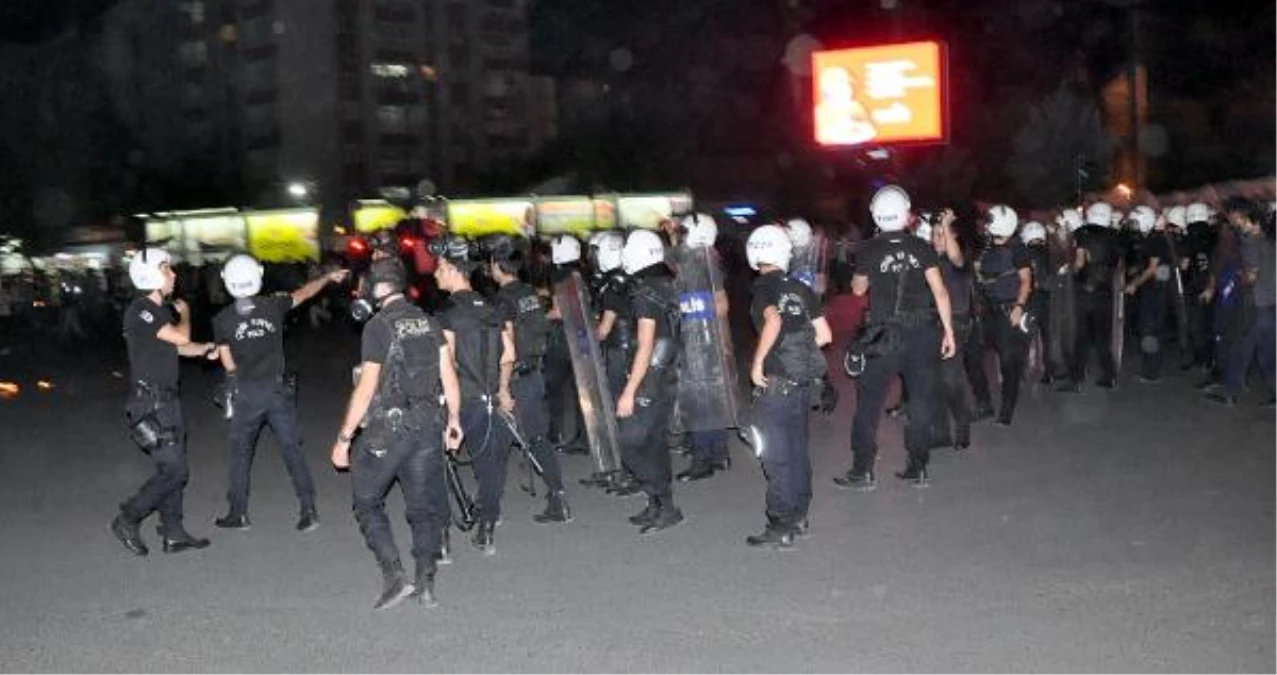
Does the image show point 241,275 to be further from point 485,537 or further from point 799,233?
point 799,233

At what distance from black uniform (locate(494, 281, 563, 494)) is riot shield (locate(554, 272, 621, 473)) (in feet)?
0.73

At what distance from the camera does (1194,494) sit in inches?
320

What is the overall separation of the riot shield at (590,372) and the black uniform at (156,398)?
8.17 feet

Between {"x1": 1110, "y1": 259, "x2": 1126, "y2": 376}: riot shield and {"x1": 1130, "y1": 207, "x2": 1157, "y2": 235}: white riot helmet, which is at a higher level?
{"x1": 1130, "y1": 207, "x2": 1157, "y2": 235}: white riot helmet

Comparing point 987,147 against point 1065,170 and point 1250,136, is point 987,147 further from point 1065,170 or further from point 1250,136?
point 1250,136

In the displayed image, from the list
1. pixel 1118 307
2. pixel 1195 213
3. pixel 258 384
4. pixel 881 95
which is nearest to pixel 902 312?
pixel 258 384

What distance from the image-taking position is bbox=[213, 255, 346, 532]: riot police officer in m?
7.98

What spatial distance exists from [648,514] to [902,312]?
7.00ft

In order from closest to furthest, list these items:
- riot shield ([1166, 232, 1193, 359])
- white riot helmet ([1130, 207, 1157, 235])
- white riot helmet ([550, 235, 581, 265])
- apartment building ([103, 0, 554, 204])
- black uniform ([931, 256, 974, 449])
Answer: white riot helmet ([550, 235, 581, 265]) < black uniform ([931, 256, 974, 449]) < riot shield ([1166, 232, 1193, 359]) < white riot helmet ([1130, 207, 1157, 235]) < apartment building ([103, 0, 554, 204])

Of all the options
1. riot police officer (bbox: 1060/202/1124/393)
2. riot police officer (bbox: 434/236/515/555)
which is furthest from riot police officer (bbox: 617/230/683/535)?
riot police officer (bbox: 1060/202/1124/393)

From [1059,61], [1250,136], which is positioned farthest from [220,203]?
[1250,136]

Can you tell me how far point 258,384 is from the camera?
26.5ft

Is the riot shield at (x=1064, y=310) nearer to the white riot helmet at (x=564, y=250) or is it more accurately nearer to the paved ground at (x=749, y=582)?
the paved ground at (x=749, y=582)

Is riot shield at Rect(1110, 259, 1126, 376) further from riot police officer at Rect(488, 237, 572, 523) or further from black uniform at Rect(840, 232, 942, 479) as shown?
riot police officer at Rect(488, 237, 572, 523)
